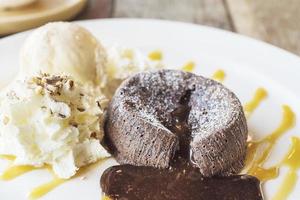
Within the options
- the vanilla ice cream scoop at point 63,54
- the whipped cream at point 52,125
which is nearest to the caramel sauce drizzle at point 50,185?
the whipped cream at point 52,125

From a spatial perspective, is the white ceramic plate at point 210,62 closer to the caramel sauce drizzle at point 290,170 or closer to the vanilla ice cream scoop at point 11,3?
the caramel sauce drizzle at point 290,170

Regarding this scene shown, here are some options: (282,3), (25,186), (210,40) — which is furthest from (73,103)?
(282,3)

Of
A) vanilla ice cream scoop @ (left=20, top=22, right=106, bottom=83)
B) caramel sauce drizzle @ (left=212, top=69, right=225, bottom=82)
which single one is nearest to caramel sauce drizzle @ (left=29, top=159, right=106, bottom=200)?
vanilla ice cream scoop @ (left=20, top=22, right=106, bottom=83)

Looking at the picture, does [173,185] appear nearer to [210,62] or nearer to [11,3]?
[210,62]

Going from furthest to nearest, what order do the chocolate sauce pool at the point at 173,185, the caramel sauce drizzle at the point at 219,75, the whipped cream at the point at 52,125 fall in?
the caramel sauce drizzle at the point at 219,75 → the whipped cream at the point at 52,125 → the chocolate sauce pool at the point at 173,185

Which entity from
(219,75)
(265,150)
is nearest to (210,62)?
(219,75)
